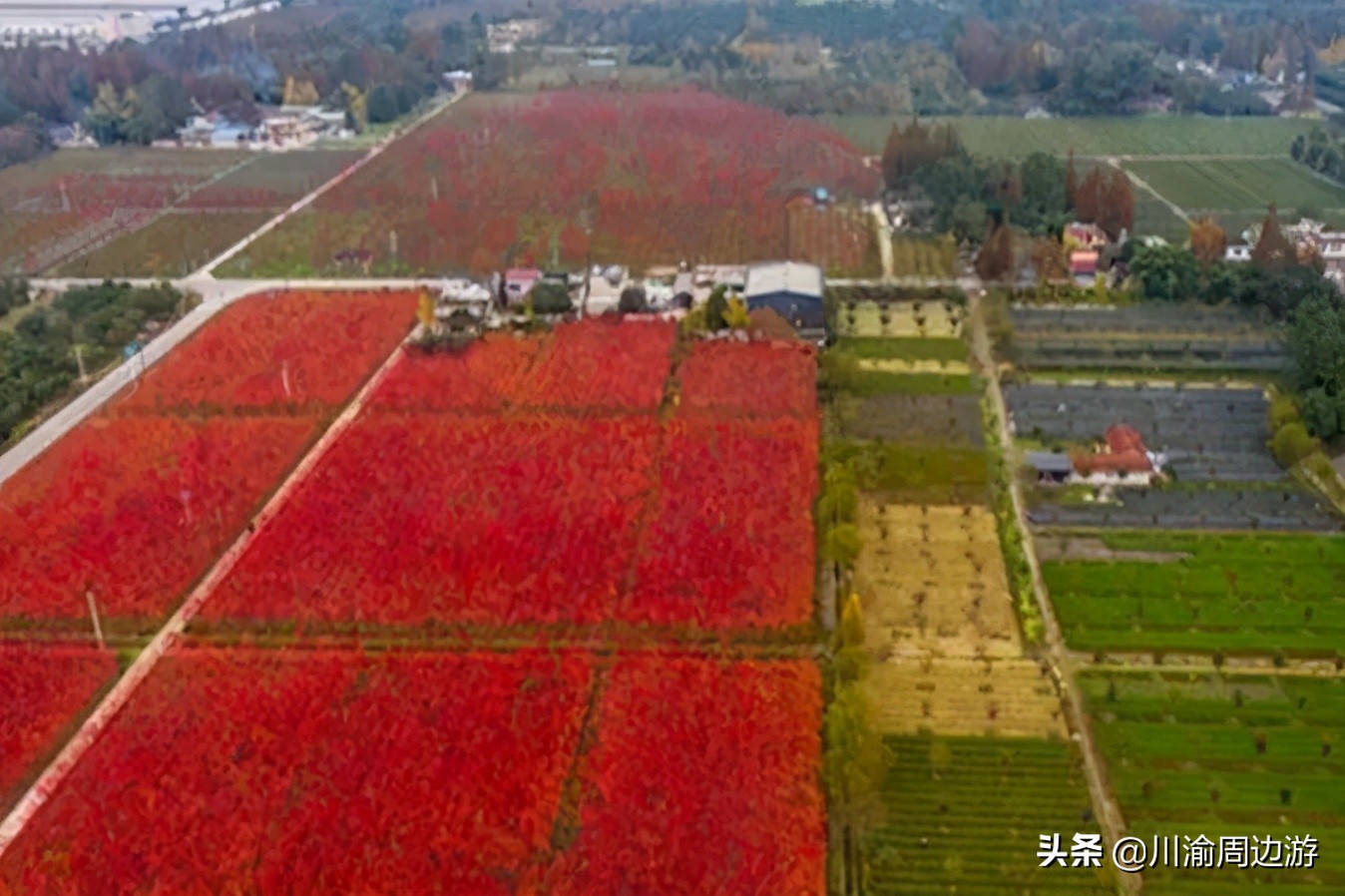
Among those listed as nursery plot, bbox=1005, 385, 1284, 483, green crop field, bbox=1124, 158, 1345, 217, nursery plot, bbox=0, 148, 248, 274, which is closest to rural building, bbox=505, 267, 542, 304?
nursery plot, bbox=1005, 385, 1284, 483

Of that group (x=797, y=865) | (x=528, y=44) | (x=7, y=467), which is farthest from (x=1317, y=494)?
(x=528, y=44)

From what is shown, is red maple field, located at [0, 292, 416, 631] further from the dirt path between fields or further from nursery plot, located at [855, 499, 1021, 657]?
the dirt path between fields

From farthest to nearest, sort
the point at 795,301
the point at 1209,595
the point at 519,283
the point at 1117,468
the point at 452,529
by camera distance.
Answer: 1. the point at 519,283
2. the point at 795,301
3. the point at 1117,468
4. the point at 452,529
5. the point at 1209,595

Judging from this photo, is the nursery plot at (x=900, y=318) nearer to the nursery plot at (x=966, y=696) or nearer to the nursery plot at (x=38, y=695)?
the nursery plot at (x=966, y=696)

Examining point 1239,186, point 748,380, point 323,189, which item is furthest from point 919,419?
point 323,189

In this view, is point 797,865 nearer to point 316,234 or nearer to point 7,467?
point 7,467

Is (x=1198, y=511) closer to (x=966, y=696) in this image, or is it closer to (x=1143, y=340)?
(x=966, y=696)

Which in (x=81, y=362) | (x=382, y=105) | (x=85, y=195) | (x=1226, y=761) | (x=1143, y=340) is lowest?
(x=1226, y=761)
